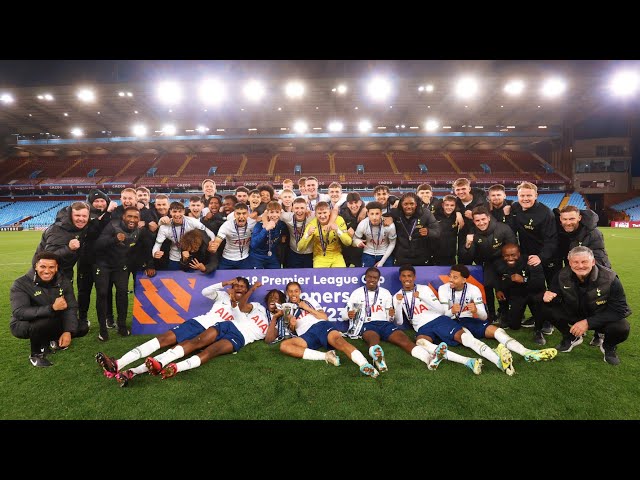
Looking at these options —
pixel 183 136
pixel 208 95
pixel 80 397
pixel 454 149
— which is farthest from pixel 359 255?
pixel 454 149

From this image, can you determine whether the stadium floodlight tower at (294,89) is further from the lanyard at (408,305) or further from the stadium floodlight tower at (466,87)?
the lanyard at (408,305)

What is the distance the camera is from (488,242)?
5359 mm

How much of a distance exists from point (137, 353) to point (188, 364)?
64 centimetres

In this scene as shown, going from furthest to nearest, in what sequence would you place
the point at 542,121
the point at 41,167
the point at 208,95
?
the point at 41,167 < the point at 542,121 < the point at 208,95

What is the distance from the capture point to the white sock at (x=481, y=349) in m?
3.82

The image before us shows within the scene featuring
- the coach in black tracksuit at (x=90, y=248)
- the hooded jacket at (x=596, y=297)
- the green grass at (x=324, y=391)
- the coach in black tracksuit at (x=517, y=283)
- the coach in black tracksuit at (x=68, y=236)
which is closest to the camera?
the green grass at (x=324, y=391)

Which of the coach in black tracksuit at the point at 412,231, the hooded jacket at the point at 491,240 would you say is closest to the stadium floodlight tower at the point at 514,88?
the hooded jacket at the point at 491,240

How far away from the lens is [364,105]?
3047cm

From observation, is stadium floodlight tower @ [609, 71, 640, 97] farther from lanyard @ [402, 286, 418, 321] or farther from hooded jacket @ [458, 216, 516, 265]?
lanyard @ [402, 286, 418, 321]

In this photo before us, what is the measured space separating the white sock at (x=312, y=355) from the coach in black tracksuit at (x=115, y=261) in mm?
3086

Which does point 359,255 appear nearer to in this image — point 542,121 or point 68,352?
point 68,352

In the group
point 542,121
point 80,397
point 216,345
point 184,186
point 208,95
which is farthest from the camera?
point 184,186

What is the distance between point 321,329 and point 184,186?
36.9m

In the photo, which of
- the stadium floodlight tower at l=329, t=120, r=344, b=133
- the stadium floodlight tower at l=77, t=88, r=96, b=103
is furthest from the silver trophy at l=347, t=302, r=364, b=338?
the stadium floodlight tower at l=329, t=120, r=344, b=133
